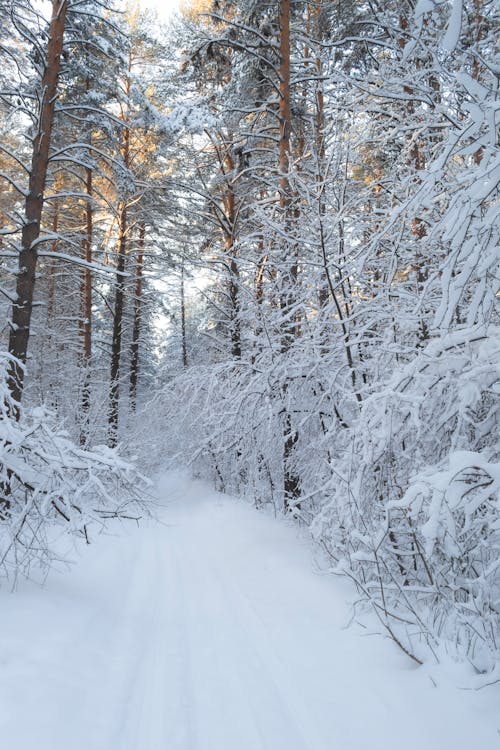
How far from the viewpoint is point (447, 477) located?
Result: 2629mm

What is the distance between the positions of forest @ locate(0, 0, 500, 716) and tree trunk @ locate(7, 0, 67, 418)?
0.11 ft

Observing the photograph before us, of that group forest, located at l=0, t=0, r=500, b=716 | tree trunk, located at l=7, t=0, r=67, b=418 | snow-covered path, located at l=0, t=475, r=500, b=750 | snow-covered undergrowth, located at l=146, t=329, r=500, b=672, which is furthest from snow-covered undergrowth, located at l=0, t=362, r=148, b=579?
tree trunk, located at l=7, t=0, r=67, b=418

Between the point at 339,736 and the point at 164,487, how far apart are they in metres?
17.2

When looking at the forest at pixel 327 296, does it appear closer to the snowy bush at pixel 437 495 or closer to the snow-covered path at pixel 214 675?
the snowy bush at pixel 437 495

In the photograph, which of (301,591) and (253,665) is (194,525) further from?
(253,665)

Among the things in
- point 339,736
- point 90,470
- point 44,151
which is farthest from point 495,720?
point 44,151

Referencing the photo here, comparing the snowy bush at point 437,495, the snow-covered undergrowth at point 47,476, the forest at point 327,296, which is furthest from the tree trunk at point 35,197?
the snowy bush at point 437,495

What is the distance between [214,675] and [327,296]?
504 cm

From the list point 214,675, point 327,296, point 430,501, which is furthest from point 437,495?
point 327,296

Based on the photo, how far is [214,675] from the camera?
11.0 ft

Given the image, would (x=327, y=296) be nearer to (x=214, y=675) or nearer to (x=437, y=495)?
(x=437, y=495)

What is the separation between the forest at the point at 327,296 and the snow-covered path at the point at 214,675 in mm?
380

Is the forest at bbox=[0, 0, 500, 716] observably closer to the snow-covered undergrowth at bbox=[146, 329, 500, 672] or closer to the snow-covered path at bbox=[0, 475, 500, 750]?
the snow-covered undergrowth at bbox=[146, 329, 500, 672]

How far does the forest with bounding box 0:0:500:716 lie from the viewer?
10.0ft
